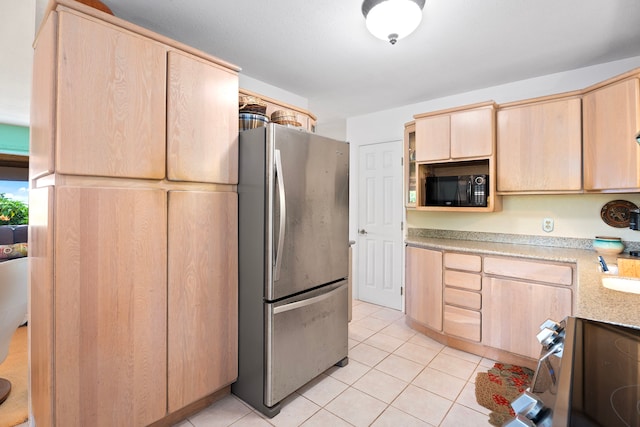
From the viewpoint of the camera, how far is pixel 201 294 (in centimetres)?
180

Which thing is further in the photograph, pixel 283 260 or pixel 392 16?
pixel 283 260

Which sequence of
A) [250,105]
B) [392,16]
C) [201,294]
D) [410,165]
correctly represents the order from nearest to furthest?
[392,16], [201,294], [250,105], [410,165]

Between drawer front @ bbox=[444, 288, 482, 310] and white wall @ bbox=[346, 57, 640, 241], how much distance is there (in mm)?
844

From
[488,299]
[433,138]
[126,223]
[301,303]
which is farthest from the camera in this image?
[433,138]

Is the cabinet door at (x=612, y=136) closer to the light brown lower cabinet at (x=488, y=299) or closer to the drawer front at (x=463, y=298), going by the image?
the light brown lower cabinet at (x=488, y=299)

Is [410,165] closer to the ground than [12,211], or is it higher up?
higher up

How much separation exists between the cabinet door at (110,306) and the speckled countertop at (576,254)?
1893mm

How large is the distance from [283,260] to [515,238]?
2430mm

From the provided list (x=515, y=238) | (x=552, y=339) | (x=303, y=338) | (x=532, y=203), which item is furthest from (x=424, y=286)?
(x=552, y=339)

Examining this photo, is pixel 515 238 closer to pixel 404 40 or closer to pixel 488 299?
pixel 488 299

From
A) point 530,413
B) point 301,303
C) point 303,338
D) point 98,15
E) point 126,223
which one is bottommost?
point 303,338

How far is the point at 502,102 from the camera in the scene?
3.02m

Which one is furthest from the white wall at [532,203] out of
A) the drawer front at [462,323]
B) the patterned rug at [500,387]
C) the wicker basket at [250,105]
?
the wicker basket at [250,105]

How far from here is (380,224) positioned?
155 inches
